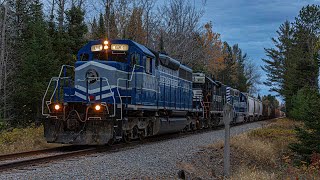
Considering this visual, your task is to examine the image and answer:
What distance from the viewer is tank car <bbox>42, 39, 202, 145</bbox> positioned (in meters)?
12.9

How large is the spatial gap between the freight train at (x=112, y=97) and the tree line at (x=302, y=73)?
5823mm

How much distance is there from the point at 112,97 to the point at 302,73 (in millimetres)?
26620


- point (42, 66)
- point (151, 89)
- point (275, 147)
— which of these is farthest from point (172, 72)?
point (42, 66)

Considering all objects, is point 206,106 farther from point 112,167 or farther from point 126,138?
point 112,167

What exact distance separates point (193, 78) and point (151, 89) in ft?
32.9

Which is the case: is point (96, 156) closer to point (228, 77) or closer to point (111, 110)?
point (111, 110)

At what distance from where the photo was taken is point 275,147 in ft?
55.2

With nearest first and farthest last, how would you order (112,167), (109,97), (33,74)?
1. (112,167)
2. (109,97)
3. (33,74)

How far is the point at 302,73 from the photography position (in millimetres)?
35781

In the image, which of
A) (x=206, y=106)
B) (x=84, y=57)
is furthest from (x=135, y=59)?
(x=206, y=106)

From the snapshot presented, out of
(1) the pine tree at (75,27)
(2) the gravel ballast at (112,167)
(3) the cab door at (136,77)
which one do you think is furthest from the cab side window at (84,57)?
(1) the pine tree at (75,27)

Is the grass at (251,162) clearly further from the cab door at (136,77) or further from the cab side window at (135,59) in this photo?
the cab side window at (135,59)

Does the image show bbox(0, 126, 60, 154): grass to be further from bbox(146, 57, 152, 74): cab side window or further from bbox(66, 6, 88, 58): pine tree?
bbox(66, 6, 88, 58): pine tree

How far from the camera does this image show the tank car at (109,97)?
42.2 ft
